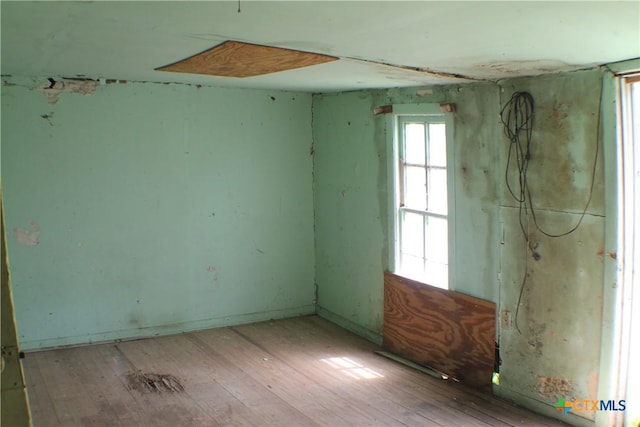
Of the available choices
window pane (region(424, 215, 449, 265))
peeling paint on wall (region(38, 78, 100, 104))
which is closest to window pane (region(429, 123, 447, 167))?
window pane (region(424, 215, 449, 265))

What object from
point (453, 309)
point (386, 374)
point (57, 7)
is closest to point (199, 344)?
point (386, 374)

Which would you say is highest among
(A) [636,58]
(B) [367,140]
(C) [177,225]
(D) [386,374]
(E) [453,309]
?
(A) [636,58]

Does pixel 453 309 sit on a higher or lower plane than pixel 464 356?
higher

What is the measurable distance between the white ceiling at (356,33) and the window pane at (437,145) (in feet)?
2.60

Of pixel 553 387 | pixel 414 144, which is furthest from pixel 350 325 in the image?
pixel 553 387

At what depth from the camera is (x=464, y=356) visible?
546cm

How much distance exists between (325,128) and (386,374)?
2758 millimetres

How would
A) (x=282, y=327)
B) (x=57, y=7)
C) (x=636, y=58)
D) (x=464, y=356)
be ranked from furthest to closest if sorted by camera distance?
1. (x=282, y=327)
2. (x=464, y=356)
3. (x=636, y=58)
4. (x=57, y=7)

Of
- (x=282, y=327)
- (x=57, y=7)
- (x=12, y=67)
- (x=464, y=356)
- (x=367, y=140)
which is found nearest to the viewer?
(x=57, y=7)

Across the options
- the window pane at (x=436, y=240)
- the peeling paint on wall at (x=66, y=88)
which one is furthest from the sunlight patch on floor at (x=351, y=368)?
the peeling paint on wall at (x=66, y=88)

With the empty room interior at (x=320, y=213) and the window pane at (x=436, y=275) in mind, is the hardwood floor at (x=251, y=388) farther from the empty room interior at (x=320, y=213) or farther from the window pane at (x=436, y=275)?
the window pane at (x=436, y=275)

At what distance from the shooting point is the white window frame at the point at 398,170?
5.45 meters

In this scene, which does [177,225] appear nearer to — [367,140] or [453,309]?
[367,140]

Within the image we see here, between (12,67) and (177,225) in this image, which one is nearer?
(12,67)
